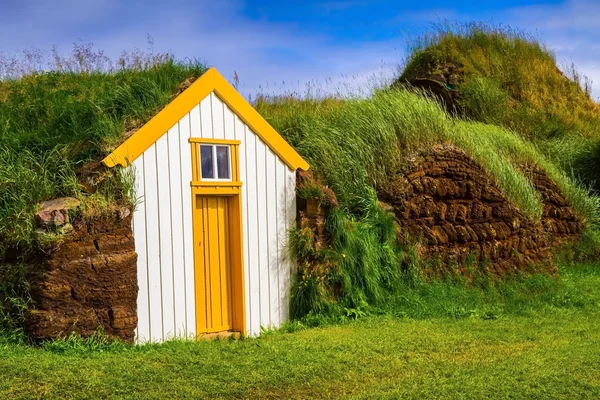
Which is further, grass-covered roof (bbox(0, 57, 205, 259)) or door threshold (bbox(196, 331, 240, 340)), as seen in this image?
door threshold (bbox(196, 331, 240, 340))

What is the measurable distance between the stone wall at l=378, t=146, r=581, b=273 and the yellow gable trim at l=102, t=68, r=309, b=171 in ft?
8.30

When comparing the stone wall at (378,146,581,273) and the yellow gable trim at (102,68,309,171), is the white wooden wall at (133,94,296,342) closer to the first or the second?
the yellow gable trim at (102,68,309,171)

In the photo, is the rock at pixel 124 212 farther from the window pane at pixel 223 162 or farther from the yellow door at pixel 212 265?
the window pane at pixel 223 162

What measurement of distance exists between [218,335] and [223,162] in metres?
2.34

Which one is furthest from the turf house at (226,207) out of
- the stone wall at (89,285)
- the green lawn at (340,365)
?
the green lawn at (340,365)

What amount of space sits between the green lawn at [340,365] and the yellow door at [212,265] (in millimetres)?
718

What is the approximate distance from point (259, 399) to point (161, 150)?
364cm

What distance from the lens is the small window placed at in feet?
29.7

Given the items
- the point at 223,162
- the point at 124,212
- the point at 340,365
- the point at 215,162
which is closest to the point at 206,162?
the point at 215,162

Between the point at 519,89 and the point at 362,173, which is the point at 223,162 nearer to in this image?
the point at 362,173

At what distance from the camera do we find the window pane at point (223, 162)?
920 cm

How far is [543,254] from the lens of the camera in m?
13.4

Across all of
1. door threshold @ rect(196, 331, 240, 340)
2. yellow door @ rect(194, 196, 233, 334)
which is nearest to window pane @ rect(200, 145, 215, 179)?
yellow door @ rect(194, 196, 233, 334)

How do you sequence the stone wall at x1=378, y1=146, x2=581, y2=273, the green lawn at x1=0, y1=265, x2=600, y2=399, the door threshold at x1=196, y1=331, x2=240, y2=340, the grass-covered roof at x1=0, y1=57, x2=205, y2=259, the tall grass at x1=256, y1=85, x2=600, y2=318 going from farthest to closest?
the stone wall at x1=378, y1=146, x2=581, y2=273 → the tall grass at x1=256, y1=85, x2=600, y2=318 → the door threshold at x1=196, y1=331, x2=240, y2=340 → the grass-covered roof at x1=0, y1=57, x2=205, y2=259 → the green lawn at x1=0, y1=265, x2=600, y2=399
